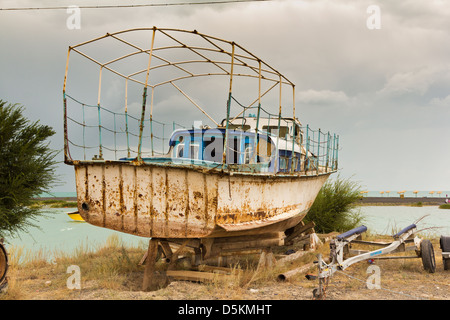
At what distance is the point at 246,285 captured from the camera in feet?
24.6

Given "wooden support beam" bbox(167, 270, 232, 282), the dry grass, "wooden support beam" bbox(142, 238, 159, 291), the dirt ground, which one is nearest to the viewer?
the dirt ground

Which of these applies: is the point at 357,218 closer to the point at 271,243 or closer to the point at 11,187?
the point at 271,243

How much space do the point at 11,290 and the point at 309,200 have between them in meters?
7.99

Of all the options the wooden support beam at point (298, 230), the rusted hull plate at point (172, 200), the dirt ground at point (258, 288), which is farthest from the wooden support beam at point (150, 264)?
the wooden support beam at point (298, 230)

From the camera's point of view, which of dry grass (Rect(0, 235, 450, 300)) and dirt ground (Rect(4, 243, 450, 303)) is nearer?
dirt ground (Rect(4, 243, 450, 303))

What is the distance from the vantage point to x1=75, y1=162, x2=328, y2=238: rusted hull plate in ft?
23.5

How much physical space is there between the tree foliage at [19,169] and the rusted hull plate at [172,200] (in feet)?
12.2

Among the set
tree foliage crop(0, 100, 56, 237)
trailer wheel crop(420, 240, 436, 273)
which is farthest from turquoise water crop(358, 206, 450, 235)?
tree foliage crop(0, 100, 56, 237)

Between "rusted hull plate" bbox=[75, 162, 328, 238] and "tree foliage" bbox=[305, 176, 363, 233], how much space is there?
27.9ft

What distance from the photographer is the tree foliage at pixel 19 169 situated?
34.7ft

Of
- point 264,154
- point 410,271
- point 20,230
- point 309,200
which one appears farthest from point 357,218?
point 20,230

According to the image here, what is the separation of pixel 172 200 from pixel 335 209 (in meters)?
11.1

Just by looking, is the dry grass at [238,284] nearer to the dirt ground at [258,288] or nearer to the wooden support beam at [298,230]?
the dirt ground at [258,288]

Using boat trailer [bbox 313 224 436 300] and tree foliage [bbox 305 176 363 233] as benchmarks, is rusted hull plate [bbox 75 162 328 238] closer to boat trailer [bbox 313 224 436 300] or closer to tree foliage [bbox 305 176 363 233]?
boat trailer [bbox 313 224 436 300]
